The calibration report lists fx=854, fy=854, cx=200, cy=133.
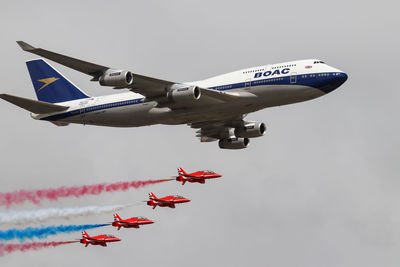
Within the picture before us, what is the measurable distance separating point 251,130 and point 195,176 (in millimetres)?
7187

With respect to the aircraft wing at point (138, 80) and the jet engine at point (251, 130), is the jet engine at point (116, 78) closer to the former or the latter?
the aircraft wing at point (138, 80)

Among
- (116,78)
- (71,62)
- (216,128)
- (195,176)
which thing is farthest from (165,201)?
(71,62)

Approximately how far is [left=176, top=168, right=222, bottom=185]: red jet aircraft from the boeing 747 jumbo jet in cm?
499

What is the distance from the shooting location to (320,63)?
74.1m

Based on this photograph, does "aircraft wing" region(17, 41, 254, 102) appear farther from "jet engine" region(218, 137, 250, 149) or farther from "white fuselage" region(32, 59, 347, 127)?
"jet engine" region(218, 137, 250, 149)

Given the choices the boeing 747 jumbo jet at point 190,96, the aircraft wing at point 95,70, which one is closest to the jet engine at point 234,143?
the boeing 747 jumbo jet at point 190,96

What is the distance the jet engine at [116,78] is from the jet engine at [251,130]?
1504cm

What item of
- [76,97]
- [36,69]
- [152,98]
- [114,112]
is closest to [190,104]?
[152,98]

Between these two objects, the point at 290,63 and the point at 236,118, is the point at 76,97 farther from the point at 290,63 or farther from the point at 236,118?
the point at 290,63

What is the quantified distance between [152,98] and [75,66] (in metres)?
7.65

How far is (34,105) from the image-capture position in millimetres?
79500

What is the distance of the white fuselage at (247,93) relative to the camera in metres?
72.7

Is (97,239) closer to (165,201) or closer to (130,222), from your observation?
(130,222)

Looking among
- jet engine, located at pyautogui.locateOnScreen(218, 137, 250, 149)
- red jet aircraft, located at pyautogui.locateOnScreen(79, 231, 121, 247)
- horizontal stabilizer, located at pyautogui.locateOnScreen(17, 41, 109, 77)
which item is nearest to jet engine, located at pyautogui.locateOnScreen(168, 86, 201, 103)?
horizontal stabilizer, located at pyautogui.locateOnScreen(17, 41, 109, 77)
